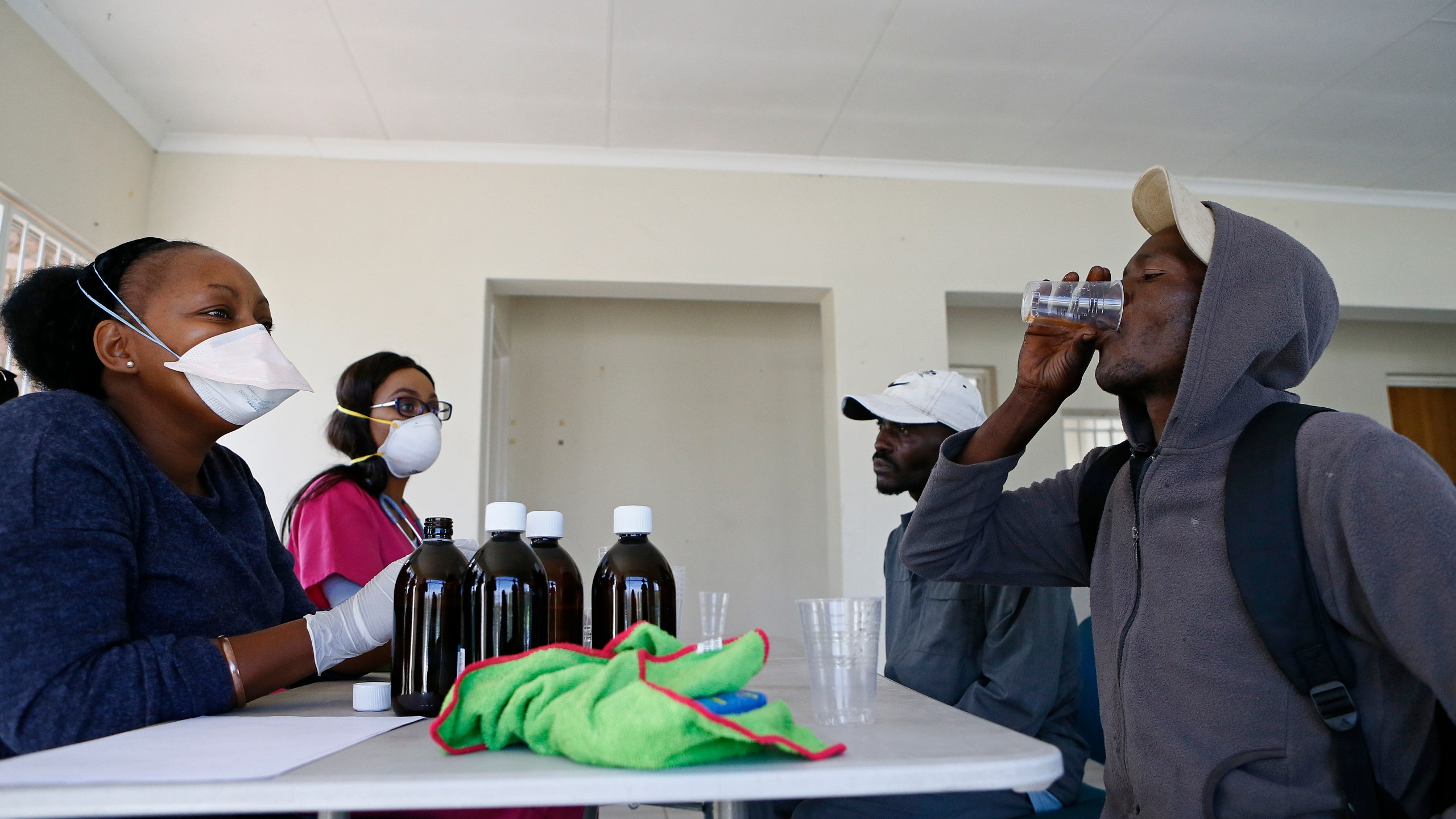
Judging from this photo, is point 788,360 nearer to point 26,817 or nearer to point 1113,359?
point 1113,359

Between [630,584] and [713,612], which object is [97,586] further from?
[713,612]

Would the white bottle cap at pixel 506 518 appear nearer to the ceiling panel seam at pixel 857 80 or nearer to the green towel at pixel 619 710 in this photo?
the green towel at pixel 619 710

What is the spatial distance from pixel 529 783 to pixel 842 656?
35 cm

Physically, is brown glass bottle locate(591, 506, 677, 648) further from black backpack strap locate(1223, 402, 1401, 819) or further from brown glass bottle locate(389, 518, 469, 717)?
black backpack strap locate(1223, 402, 1401, 819)

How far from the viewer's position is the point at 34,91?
3135 mm

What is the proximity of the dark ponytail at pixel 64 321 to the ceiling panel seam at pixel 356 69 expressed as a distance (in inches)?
84.8

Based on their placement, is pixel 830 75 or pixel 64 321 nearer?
pixel 64 321

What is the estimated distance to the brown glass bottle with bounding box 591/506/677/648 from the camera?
3.78 feet

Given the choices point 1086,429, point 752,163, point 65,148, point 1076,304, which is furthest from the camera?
point 1086,429

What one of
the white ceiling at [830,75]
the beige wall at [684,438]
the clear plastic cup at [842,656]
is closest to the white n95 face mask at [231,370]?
the clear plastic cup at [842,656]

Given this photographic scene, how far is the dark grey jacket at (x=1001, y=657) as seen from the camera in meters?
1.74

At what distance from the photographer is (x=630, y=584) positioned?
1.15 metres

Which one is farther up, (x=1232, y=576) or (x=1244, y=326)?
(x=1244, y=326)

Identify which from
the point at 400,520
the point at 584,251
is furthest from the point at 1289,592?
the point at 584,251
